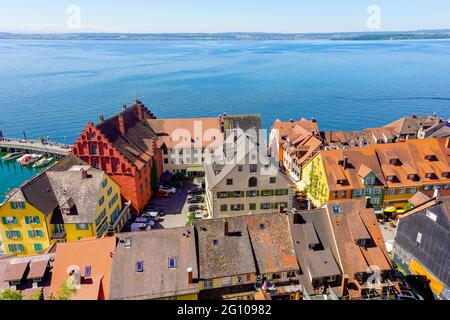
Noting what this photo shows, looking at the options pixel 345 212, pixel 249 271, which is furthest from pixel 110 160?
pixel 345 212

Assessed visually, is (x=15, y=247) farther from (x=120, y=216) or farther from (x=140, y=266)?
(x=140, y=266)

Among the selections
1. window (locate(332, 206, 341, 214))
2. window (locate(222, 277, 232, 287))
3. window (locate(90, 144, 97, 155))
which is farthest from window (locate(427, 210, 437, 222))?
window (locate(90, 144, 97, 155))

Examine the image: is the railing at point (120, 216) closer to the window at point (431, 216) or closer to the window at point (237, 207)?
the window at point (237, 207)

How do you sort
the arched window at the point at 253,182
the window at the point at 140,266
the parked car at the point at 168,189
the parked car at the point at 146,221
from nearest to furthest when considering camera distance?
the window at the point at 140,266 < the arched window at the point at 253,182 < the parked car at the point at 146,221 < the parked car at the point at 168,189

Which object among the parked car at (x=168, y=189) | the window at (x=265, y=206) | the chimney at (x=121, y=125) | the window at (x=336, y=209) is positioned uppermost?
the chimney at (x=121, y=125)

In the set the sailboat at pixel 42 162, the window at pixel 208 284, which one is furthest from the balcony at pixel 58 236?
the sailboat at pixel 42 162

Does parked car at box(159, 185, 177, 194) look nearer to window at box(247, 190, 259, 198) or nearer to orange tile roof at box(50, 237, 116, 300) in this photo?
window at box(247, 190, 259, 198)

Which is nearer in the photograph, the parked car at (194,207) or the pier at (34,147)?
the parked car at (194,207)
